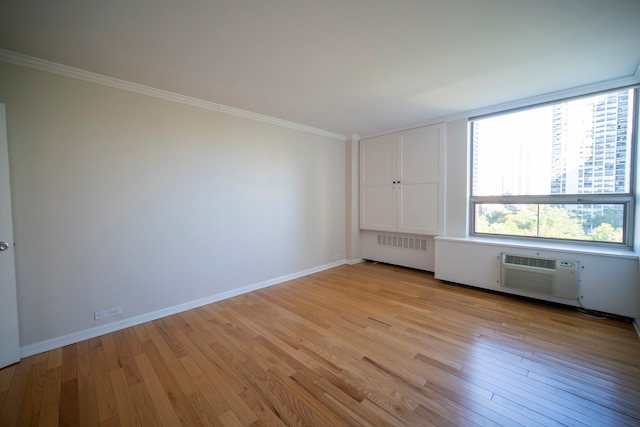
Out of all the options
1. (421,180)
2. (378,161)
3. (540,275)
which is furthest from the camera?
(378,161)

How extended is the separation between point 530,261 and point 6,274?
16.7 feet

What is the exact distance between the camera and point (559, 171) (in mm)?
3021

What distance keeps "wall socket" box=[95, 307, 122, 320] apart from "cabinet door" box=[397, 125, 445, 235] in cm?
392

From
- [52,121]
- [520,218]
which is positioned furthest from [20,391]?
[520,218]

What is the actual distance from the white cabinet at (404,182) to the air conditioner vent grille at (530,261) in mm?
943

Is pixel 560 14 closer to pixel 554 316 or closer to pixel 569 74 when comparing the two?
pixel 569 74

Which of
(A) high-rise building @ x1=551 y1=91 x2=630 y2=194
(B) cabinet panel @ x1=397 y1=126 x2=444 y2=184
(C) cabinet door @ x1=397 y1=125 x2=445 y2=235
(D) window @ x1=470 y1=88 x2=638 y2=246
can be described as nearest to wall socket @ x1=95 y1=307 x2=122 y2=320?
Answer: (C) cabinet door @ x1=397 y1=125 x2=445 y2=235

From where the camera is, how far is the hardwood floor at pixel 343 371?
149cm

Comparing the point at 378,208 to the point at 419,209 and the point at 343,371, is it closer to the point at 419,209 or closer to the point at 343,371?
the point at 419,209

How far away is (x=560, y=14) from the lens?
163 centimetres

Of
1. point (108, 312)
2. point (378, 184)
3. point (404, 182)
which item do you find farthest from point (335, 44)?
point (108, 312)

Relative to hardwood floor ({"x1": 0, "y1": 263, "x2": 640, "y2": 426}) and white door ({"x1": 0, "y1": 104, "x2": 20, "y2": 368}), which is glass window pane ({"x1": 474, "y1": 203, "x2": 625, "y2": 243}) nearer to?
hardwood floor ({"x1": 0, "y1": 263, "x2": 640, "y2": 426})

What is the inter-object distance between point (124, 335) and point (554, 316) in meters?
4.37

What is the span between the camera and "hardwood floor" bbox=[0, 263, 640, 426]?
1486mm
